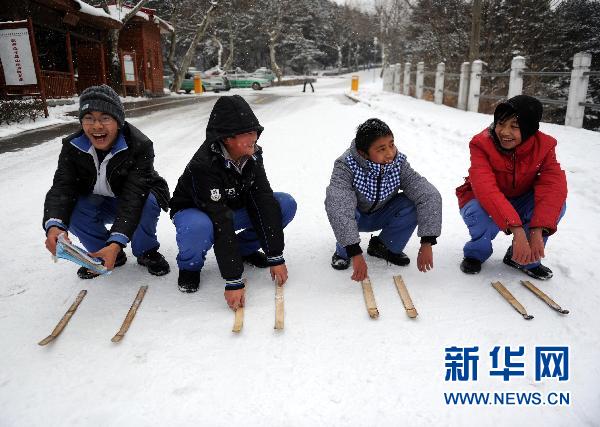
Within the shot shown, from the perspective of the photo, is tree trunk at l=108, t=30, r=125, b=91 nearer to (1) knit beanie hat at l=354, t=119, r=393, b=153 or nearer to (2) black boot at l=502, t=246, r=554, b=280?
(1) knit beanie hat at l=354, t=119, r=393, b=153

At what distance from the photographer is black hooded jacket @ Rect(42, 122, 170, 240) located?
2424 millimetres

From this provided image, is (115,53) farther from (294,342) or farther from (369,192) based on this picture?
(294,342)

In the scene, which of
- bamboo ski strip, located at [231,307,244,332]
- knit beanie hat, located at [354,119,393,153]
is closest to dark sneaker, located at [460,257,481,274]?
knit beanie hat, located at [354,119,393,153]

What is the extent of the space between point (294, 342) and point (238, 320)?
1.16ft

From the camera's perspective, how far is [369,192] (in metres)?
2.69

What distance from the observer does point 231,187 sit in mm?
2512

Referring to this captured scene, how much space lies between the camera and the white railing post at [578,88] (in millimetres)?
7866

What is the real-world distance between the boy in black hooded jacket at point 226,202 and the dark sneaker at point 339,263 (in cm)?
52

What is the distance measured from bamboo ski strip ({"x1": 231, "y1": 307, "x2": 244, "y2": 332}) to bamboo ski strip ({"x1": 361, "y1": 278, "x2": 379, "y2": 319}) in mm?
728

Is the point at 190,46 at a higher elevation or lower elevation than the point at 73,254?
higher

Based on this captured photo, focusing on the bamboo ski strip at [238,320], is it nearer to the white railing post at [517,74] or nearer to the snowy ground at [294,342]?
the snowy ground at [294,342]

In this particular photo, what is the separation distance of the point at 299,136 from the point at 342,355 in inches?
268

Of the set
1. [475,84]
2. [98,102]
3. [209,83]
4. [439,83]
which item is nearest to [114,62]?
[209,83]

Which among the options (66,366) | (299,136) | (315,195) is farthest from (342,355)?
(299,136)
